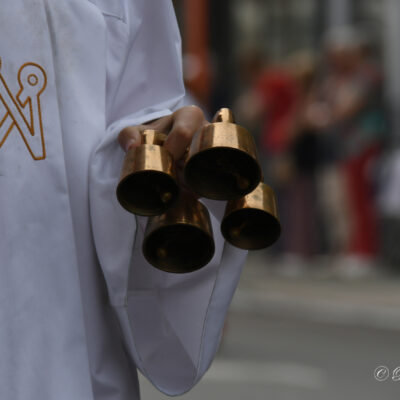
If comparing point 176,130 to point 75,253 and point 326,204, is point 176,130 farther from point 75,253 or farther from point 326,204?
point 326,204

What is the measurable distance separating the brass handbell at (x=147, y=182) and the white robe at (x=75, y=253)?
11 centimetres

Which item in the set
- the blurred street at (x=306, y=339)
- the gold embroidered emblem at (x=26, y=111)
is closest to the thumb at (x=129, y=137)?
the gold embroidered emblem at (x=26, y=111)

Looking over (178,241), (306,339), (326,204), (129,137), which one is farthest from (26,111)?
(326,204)

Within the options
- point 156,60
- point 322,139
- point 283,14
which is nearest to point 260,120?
point 322,139

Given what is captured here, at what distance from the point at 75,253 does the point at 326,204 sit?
393 inches

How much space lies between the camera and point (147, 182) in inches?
62.2

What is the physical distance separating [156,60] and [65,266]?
379 millimetres

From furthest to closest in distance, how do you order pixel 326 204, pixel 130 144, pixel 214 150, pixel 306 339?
pixel 326 204, pixel 306 339, pixel 130 144, pixel 214 150

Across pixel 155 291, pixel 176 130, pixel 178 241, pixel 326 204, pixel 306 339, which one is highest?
pixel 176 130

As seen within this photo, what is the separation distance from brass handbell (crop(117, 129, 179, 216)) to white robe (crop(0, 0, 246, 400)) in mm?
109

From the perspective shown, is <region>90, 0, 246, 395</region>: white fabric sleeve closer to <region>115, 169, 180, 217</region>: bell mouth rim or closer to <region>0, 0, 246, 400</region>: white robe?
<region>0, 0, 246, 400</region>: white robe

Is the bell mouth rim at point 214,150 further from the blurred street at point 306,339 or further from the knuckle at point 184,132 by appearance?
the blurred street at point 306,339

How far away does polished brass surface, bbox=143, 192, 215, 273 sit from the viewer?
1579mm

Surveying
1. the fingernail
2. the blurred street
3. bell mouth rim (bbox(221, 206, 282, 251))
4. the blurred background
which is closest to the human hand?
the fingernail
